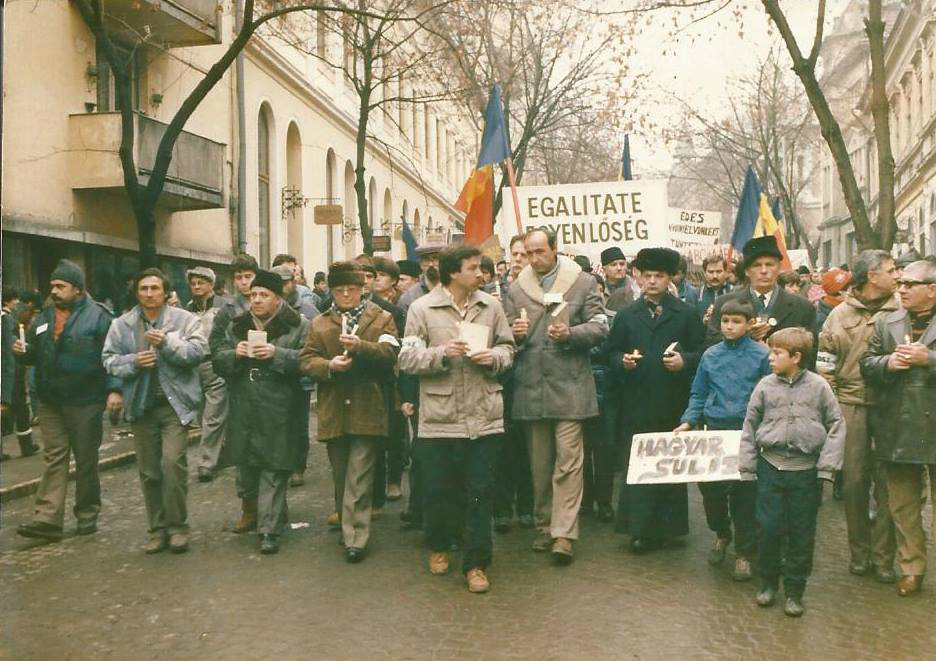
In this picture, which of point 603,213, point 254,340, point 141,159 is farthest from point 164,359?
point 141,159

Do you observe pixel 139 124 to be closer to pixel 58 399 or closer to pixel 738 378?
pixel 58 399

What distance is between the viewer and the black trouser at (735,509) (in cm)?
693

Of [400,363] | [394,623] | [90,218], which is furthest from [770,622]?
[90,218]

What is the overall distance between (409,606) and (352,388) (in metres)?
1.79

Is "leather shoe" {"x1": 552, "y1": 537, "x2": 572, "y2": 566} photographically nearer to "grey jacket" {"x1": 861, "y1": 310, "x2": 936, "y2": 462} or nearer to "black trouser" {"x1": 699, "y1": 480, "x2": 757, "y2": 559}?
"black trouser" {"x1": 699, "y1": 480, "x2": 757, "y2": 559}

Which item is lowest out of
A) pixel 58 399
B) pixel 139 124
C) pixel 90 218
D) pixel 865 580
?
pixel 865 580

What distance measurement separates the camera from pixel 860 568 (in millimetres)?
6930

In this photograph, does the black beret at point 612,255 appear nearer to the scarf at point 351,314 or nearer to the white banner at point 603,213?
the white banner at point 603,213

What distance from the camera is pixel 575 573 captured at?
694 centimetres

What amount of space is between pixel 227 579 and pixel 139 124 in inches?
493

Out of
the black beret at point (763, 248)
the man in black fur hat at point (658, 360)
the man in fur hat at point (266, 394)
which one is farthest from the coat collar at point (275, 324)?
the black beret at point (763, 248)

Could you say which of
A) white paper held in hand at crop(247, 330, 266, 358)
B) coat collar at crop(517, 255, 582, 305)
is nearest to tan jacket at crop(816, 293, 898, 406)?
coat collar at crop(517, 255, 582, 305)

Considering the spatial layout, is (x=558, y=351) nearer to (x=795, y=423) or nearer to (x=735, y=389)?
(x=735, y=389)

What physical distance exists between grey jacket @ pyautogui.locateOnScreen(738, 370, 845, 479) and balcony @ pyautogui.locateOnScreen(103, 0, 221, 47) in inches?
531
